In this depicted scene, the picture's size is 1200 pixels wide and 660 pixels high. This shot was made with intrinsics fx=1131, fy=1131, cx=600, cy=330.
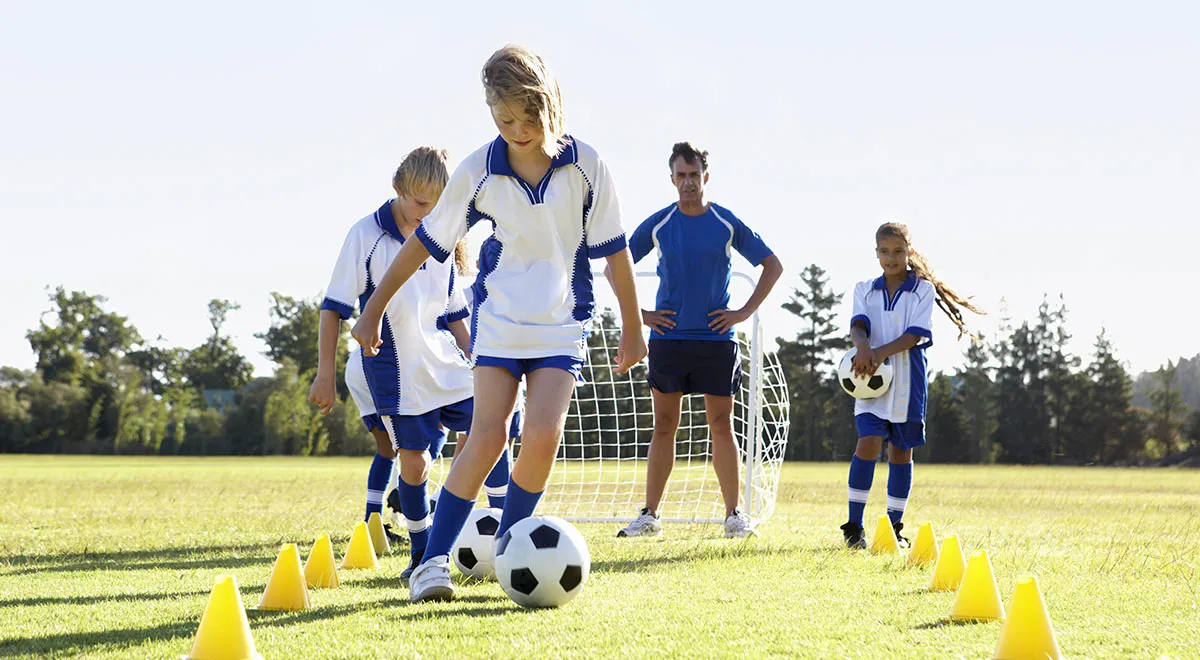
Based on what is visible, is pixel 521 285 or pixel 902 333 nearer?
pixel 521 285

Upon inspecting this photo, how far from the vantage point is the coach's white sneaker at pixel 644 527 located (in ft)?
23.5

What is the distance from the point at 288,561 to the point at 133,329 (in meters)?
84.6

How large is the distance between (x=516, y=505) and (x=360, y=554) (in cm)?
134

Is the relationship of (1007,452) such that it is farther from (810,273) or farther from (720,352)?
(720,352)

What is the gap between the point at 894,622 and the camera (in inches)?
144

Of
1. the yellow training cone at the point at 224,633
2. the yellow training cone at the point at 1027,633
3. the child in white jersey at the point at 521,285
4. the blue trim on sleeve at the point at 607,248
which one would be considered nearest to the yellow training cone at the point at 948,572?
the yellow training cone at the point at 1027,633

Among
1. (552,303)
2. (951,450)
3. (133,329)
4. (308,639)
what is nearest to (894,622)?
(552,303)

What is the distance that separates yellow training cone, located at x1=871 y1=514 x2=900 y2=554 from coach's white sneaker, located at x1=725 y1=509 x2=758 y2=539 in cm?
113

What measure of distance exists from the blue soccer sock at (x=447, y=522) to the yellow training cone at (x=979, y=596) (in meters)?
1.72

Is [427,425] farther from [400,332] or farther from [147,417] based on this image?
[147,417]

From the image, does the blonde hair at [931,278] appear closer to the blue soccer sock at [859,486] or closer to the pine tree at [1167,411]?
the blue soccer sock at [859,486]

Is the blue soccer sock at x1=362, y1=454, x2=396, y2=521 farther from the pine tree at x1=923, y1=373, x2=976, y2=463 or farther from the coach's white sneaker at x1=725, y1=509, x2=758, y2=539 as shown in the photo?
the pine tree at x1=923, y1=373, x2=976, y2=463

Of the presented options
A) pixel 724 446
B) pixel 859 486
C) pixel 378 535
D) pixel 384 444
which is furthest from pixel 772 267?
pixel 378 535

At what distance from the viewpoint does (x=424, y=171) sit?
17.1ft
